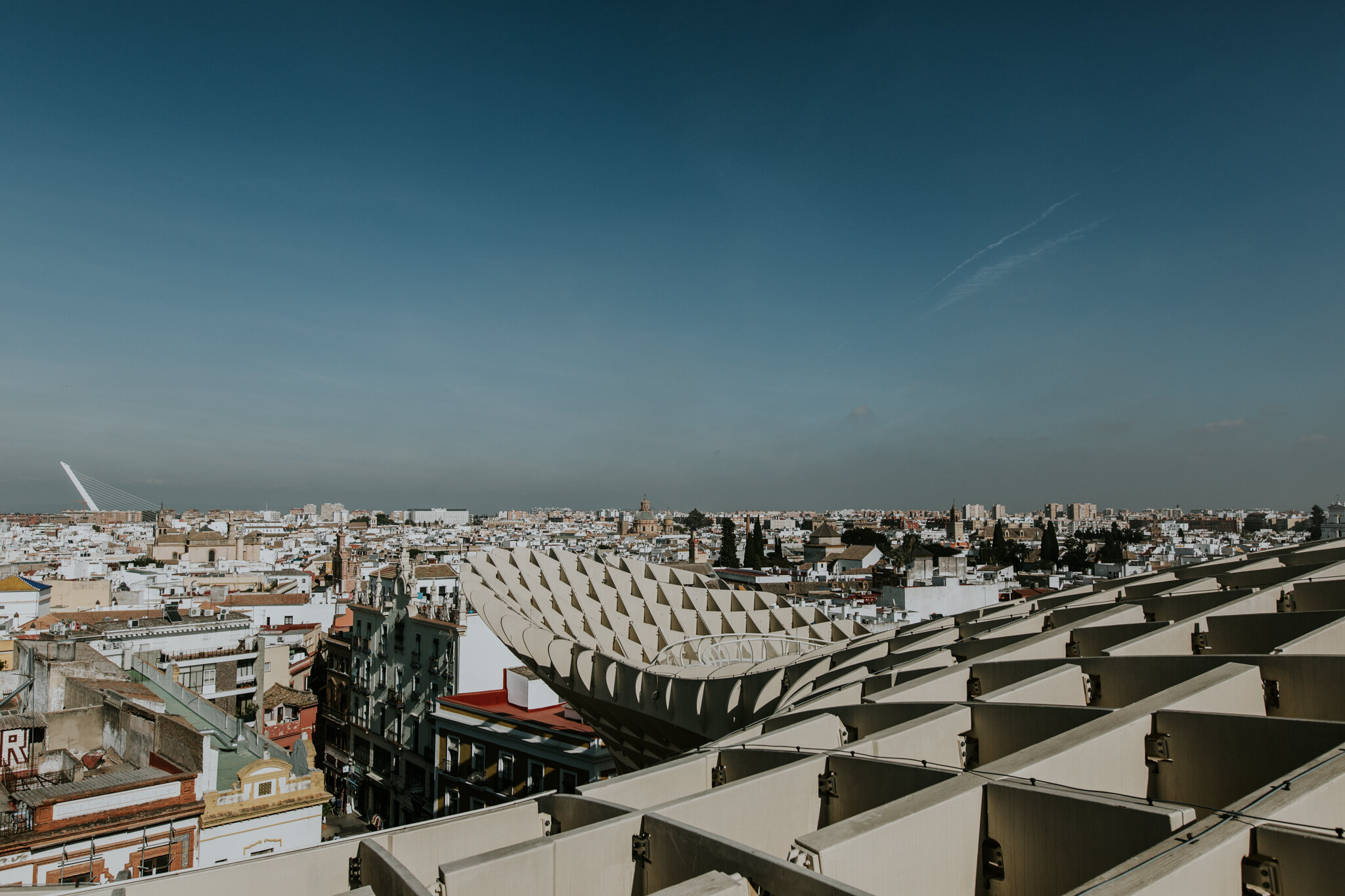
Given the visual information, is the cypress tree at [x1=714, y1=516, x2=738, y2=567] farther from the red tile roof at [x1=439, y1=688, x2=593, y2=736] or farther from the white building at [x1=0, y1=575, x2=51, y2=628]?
the white building at [x1=0, y1=575, x2=51, y2=628]

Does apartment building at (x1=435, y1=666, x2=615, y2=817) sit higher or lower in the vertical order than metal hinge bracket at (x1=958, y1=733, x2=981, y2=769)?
lower

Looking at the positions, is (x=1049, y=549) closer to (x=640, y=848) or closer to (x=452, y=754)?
(x=452, y=754)

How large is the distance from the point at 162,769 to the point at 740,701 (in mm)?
12109

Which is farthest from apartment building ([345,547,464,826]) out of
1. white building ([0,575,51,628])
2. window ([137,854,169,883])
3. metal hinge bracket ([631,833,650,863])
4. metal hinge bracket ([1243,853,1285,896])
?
metal hinge bracket ([1243,853,1285,896])

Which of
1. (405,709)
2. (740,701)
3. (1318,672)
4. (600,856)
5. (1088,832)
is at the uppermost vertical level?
(1318,672)

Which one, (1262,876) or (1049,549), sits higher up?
(1262,876)

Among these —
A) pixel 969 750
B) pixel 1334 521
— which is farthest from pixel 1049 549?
pixel 969 750

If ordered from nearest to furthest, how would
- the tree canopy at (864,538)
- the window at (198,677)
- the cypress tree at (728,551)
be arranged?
the window at (198,677) → the cypress tree at (728,551) → the tree canopy at (864,538)

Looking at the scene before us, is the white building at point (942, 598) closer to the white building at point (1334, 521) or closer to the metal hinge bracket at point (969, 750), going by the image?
the white building at point (1334, 521)

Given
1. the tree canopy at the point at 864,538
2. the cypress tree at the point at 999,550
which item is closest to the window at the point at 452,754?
the cypress tree at the point at 999,550

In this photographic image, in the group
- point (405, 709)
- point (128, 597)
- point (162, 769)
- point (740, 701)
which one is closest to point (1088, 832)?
point (740, 701)

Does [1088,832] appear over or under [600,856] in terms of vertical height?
over

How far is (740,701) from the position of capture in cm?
1207

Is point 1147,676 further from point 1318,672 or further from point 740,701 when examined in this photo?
point 740,701
